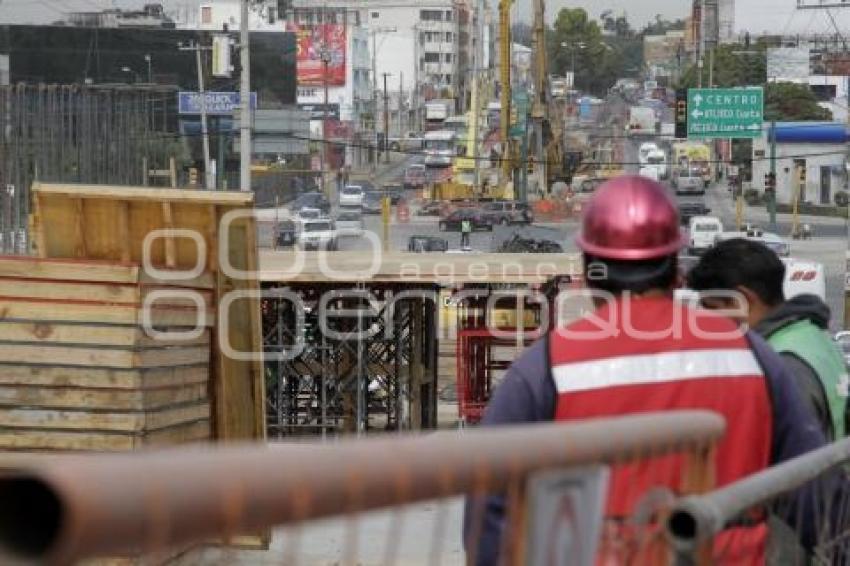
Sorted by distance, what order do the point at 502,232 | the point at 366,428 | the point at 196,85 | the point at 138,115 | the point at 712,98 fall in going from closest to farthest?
the point at 366,428 < the point at 138,115 < the point at 712,98 < the point at 502,232 < the point at 196,85

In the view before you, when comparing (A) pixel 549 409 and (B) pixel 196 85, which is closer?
(A) pixel 549 409

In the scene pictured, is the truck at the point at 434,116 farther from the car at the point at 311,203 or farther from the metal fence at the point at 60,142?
the metal fence at the point at 60,142

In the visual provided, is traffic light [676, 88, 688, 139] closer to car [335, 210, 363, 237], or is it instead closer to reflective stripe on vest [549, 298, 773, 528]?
car [335, 210, 363, 237]

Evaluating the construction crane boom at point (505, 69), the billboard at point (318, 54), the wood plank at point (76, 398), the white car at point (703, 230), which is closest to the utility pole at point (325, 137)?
the billboard at point (318, 54)

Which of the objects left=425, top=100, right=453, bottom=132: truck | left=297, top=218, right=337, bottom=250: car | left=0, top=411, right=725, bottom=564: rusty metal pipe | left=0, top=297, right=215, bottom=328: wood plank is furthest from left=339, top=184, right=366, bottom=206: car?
left=0, top=411, right=725, bottom=564: rusty metal pipe

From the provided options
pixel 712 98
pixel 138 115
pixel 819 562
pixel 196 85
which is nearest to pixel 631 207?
pixel 819 562

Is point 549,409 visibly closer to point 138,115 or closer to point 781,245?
point 138,115

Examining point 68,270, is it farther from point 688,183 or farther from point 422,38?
point 422,38

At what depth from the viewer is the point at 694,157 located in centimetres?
9488

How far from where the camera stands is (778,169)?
3238 inches

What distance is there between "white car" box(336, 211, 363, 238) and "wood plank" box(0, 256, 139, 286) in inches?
1820

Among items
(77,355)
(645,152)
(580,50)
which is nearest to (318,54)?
(645,152)

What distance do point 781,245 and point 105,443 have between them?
3607 centimetres

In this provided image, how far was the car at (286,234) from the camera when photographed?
59.8 metres
